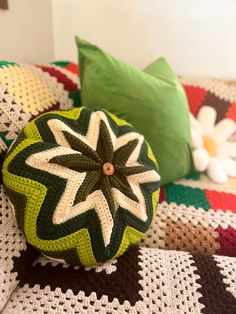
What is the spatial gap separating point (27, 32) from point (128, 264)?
1038mm

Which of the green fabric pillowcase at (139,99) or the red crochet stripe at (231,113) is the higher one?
the green fabric pillowcase at (139,99)

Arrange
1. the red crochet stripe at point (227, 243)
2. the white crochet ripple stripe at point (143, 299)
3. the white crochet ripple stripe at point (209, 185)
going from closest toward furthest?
the white crochet ripple stripe at point (143, 299)
the red crochet stripe at point (227, 243)
the white crochet ripple stripe at point (209, 185)

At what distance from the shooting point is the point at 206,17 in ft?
5.22

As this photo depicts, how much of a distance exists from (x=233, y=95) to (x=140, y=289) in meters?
0.91

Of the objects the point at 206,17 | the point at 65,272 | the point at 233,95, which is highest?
the point at 206,17

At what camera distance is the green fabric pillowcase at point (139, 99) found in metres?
1.07

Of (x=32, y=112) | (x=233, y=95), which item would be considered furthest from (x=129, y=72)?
(x=233, y=95)

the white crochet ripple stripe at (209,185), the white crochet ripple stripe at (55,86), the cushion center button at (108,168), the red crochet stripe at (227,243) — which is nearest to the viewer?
the cushion center button at (108,168)

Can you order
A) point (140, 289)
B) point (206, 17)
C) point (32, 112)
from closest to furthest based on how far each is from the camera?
point (140, 289) → point (32, 112) → point (206, 17)

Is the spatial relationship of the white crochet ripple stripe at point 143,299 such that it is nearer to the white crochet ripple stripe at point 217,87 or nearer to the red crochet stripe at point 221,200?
the red crochet stripe at point 221,200

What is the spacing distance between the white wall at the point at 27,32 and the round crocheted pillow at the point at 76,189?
0.60 metres

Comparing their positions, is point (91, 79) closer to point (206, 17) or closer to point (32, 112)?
point (32, 112)

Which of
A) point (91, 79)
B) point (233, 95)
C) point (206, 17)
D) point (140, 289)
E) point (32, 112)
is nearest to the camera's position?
point (140, 289)

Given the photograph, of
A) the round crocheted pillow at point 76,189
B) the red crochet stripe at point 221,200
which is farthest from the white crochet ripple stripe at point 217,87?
the round crocheted pillow at point 76,189
